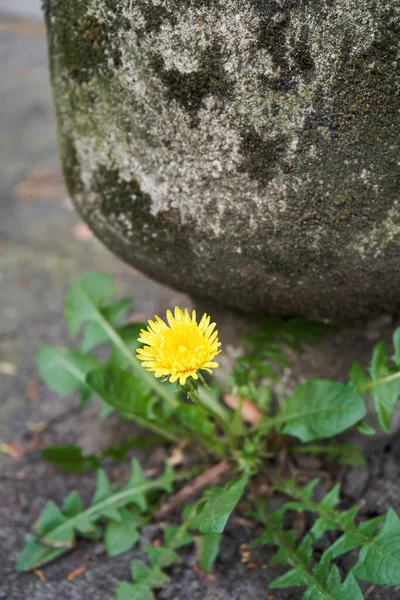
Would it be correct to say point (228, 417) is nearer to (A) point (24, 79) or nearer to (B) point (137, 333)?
(B) point (137, 333)

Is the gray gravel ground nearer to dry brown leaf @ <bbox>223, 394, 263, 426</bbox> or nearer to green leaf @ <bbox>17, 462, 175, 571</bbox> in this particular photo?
green leaf @ <bbox>17, 462, 175, 571</bbox>

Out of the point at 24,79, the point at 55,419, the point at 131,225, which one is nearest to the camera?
the point at 131,225

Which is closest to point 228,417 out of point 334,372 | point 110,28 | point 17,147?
point 334,372

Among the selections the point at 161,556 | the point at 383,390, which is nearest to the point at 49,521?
the point at 161,556

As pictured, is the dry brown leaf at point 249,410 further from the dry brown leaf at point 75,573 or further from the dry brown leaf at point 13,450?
→ the dry brown leaf at point 13,450

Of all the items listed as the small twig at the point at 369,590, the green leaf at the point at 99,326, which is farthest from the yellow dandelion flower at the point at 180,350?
the green leaf at the point at 99,326

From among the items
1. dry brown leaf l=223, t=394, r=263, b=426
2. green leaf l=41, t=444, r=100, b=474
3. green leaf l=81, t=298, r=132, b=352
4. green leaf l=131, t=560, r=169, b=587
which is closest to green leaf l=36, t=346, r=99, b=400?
green leaf l=81, t=298, r=132, b=352

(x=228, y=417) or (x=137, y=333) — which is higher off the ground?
(x=137, y=333)
